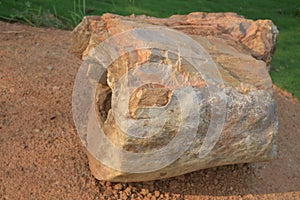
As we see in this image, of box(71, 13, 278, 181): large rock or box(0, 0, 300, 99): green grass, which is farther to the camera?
box(0, 0, 300, 99): green grass

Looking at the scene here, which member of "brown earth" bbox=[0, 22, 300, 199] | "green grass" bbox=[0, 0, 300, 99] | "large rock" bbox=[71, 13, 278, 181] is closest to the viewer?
"large rock" bbox=[71, 13, 278, 181]

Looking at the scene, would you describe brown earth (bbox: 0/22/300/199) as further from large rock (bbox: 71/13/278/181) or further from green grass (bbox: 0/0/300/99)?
green grass (bbox: 0/0/300/99)

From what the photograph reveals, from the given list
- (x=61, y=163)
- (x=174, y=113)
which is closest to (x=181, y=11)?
(x=61, y=163)

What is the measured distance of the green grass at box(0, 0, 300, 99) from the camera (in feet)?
15.3

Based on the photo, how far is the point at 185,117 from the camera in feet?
6.93

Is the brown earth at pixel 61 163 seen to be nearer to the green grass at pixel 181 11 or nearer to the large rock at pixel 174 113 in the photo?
the large rock at pixel 174 113

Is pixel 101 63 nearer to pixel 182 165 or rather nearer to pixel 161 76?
pixel 161 76

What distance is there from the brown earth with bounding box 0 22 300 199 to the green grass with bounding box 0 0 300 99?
1138 mm

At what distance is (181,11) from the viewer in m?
5.38

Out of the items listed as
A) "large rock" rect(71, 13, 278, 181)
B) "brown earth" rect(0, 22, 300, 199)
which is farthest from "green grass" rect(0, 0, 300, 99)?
"large rock" rect(71, 13, 278, 181)

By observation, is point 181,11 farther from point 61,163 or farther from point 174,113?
point 174,113

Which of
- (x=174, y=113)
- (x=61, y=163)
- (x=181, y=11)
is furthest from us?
(x=181, y=11)

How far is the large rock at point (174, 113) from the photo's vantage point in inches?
83.4

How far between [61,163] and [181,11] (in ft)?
10.2
